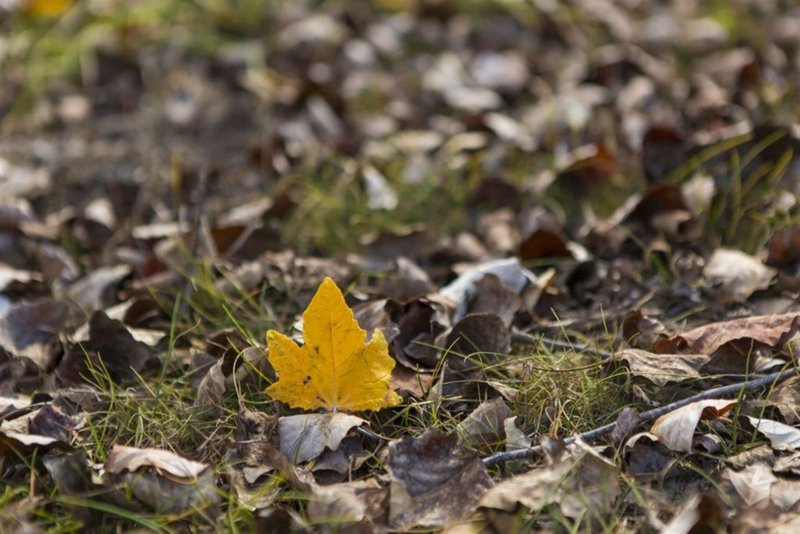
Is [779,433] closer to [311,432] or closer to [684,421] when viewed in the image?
[684,421]

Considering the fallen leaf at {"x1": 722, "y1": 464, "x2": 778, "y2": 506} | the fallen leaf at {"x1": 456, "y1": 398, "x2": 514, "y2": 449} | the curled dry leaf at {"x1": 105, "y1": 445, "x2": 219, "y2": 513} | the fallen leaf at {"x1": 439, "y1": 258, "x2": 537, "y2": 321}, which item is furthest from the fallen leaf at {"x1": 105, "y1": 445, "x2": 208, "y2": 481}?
the fallen leaf at {"x1": 722, "y1": 464, "x2": 778, "y2": 506}

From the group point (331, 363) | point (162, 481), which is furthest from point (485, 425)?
point (162, 481)

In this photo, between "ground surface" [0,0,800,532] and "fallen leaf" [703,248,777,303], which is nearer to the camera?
"ground surface" [0,0,800,532]

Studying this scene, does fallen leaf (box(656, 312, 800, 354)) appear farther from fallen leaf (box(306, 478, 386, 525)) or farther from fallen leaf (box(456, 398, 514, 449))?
fallen leaf (box(306, 478, 386, 525))

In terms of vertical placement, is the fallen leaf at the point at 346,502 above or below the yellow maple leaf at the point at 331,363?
below

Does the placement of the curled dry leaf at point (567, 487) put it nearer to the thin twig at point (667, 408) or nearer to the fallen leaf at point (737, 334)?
the thin twig at point (667, 408)

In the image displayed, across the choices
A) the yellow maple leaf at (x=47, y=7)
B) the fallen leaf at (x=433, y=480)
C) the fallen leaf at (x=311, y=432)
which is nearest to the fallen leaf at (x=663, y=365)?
the fallen leaf at (x=433, y=480)

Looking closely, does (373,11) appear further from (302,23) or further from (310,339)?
(310,339)
